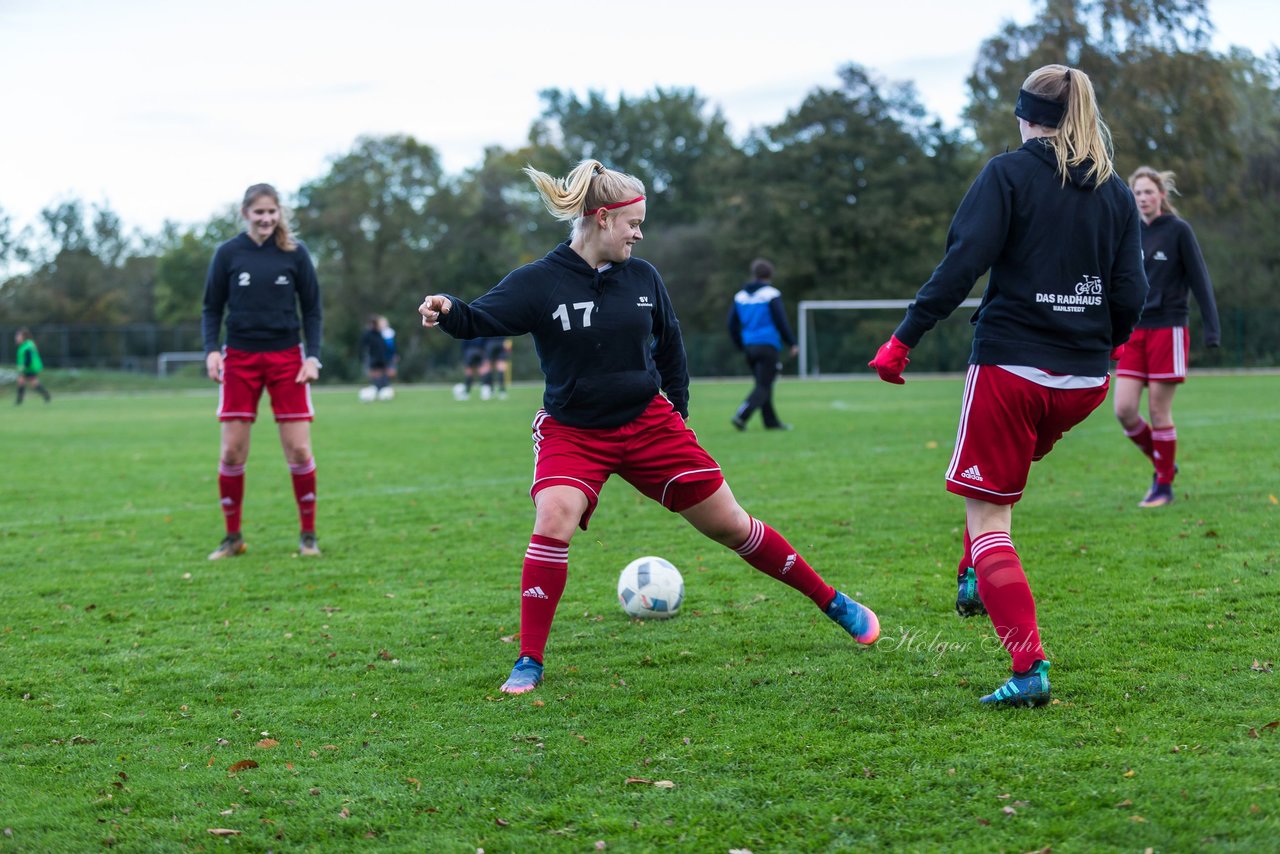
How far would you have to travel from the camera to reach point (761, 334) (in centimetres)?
1557

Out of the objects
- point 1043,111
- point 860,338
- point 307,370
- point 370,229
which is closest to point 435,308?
point 1043,111

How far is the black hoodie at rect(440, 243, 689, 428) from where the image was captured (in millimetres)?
4352

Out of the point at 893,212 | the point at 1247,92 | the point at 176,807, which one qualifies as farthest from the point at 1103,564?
the point at 1247,92

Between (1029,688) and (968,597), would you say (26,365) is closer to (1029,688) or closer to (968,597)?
(968,597)

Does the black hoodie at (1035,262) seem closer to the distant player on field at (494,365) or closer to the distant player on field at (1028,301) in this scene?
the distant player on field at (1028,301)

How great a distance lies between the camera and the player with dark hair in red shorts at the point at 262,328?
717 centimetres

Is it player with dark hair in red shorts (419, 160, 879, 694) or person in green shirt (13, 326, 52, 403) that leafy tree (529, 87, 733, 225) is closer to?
person in green shirt (13, 326, 52, 403)

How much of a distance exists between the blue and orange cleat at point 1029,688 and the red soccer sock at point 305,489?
4801mm

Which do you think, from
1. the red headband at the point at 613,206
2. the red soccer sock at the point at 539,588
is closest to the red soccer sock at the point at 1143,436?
the red headband at the point at 613,206

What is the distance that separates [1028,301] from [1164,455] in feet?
15.6

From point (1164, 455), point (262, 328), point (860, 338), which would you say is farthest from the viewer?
point (860, 338)

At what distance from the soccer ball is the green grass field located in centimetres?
13

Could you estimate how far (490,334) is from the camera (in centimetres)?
424

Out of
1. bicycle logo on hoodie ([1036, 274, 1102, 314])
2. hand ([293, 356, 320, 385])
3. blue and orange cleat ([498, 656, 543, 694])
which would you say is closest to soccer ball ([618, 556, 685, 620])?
blue and orange cleat ([498, 656, 543, 694])
